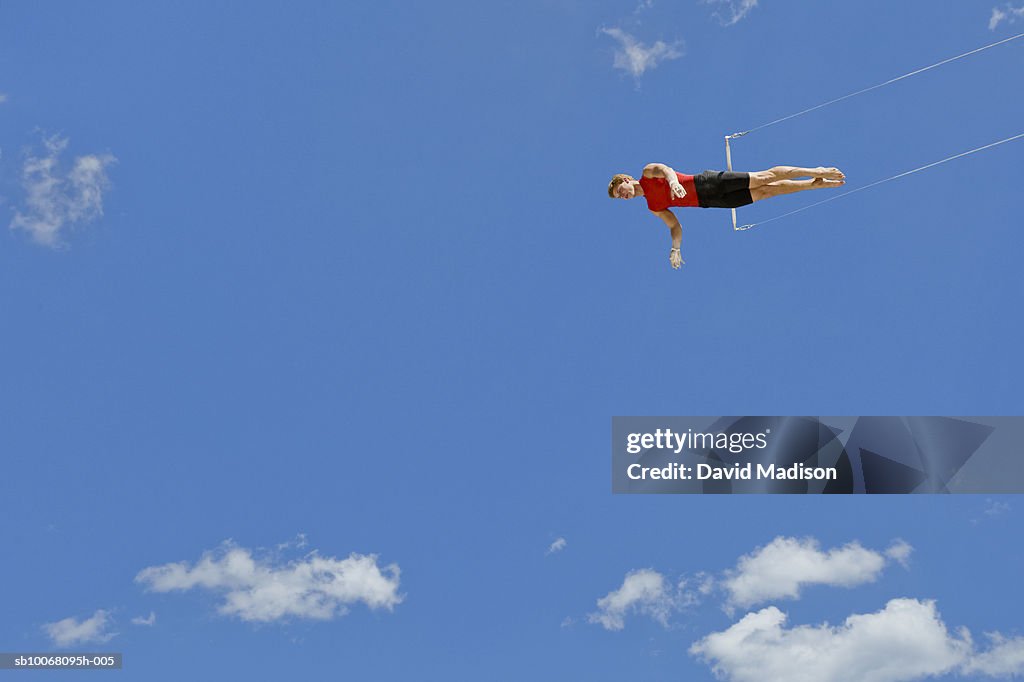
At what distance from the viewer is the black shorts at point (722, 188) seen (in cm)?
2125

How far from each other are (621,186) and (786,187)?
3.35 meters

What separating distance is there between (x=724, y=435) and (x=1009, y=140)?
28.8 ft

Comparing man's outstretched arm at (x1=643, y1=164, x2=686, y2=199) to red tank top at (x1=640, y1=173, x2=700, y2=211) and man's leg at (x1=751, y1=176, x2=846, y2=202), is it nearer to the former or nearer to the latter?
red tank top at (x1=640, y1=173, x2=700, y2=211)

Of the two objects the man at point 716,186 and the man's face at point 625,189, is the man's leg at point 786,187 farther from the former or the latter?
the man's face at point 625,189

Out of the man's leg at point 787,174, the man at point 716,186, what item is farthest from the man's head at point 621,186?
the man's leg at point 787,174

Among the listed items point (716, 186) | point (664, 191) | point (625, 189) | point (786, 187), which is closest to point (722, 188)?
point (716, 186)

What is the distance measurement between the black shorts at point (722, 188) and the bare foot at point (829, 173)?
1363 millimetres

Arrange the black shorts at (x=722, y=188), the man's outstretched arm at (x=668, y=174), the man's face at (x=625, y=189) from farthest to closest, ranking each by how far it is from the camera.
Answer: the man's face at (x=625, y=189) → the black shorts at (x=722, y=188) → the man's outstretched arm at (x=668, y=174)

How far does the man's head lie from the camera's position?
70.0ft

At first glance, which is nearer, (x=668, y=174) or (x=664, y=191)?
(x=668, y=174)

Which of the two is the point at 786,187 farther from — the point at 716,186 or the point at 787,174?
the point at 716,186

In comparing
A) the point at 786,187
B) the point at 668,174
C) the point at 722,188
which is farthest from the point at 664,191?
the point at 786,187

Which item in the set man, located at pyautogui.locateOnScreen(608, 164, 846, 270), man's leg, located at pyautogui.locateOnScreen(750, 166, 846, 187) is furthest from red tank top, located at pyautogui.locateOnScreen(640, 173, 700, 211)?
man's leg, located at pyautogui.locateOnScreen(750, 166, 846, 187)

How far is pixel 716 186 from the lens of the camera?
69.8ft
